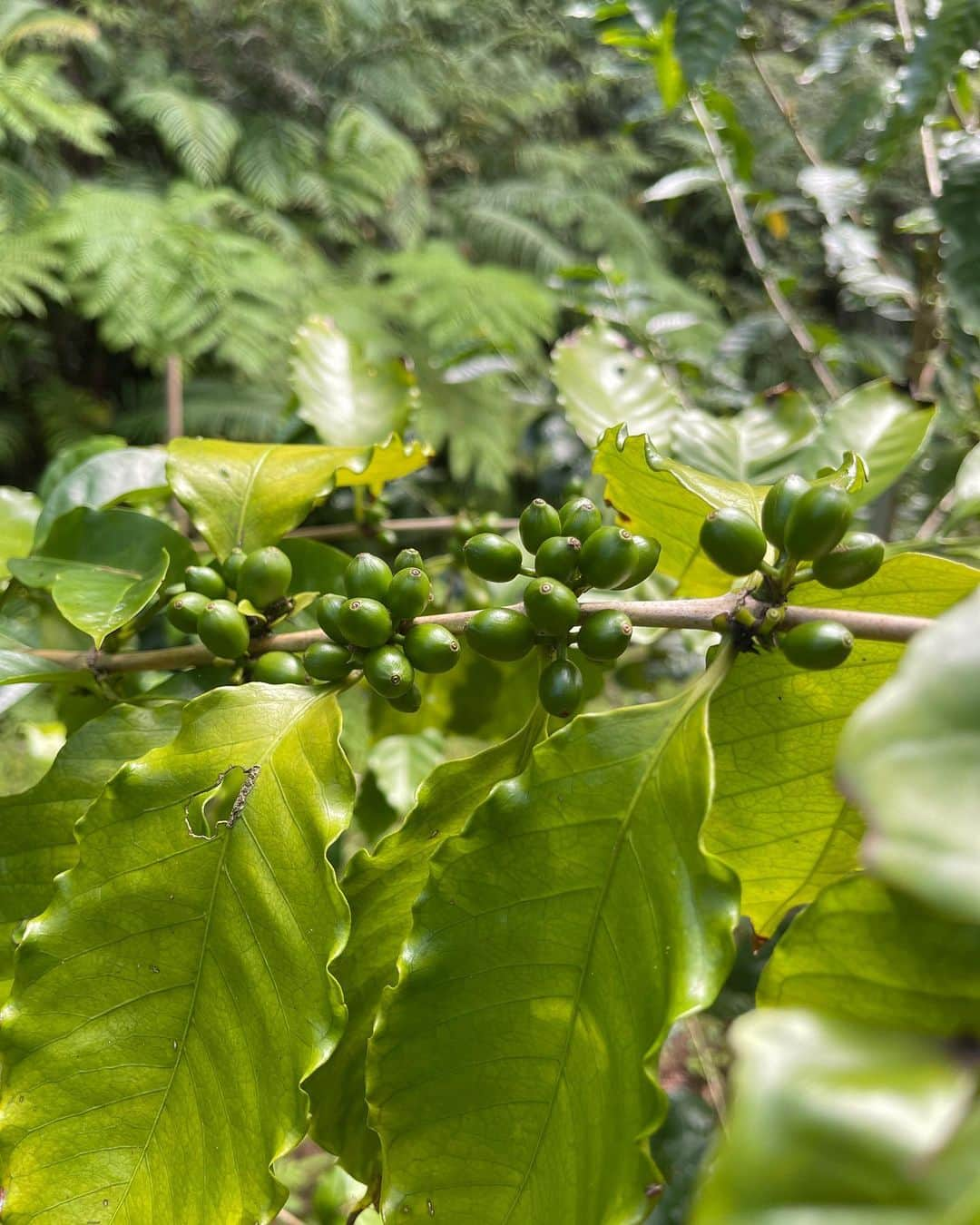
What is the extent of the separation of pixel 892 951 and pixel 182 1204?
358 millimetres

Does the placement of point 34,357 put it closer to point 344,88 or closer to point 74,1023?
point 344,88

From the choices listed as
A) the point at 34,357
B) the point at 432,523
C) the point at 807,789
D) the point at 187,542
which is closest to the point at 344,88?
the point at 34,357

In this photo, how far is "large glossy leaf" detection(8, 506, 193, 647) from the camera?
1.82ft

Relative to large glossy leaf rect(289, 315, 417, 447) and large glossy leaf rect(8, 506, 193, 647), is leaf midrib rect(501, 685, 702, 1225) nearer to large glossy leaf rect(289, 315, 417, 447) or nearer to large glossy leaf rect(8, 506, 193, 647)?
large glossy leaf rect(8, 506, 193, 647)

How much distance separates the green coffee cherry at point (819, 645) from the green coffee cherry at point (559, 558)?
0.13 metres

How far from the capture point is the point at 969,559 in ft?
2.31

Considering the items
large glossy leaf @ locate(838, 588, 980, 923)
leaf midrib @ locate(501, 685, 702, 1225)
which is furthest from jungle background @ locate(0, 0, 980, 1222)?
large glossy leaf @ locate(838, 588, 980, 923)

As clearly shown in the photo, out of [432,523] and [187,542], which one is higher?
[187,542]

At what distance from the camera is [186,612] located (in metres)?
0.54

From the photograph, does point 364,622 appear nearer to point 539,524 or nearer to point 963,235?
point 539,524

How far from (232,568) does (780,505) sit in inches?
14.4

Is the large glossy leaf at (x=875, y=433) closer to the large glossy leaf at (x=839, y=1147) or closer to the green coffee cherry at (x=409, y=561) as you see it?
the green coffee cherry at (x=409, y=561)

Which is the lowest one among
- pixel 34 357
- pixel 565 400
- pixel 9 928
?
pixel 34 357

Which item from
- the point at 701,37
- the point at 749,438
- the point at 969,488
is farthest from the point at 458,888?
the point at 701,37
